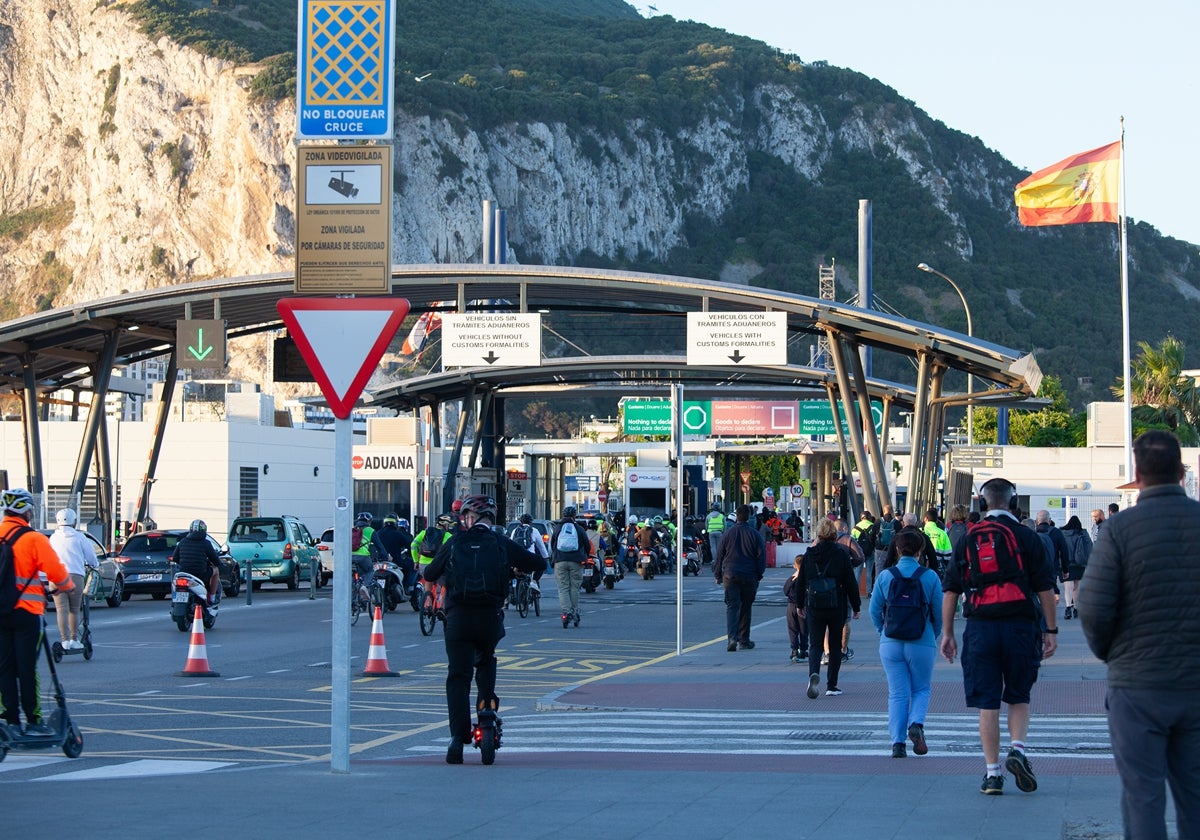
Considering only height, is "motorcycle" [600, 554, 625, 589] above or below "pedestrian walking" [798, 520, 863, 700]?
below

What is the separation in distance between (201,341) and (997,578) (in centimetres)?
2598

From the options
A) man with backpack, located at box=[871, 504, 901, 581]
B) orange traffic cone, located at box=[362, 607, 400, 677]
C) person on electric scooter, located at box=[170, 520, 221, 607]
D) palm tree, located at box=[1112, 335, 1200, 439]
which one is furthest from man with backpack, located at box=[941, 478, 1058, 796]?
palm tree, located at box=[1112, 335, 1200, 439]

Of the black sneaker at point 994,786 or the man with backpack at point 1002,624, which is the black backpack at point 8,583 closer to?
the man with backpack at point 1002,624

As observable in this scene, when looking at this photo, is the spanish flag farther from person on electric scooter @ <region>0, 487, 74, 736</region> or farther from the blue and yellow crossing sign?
person on electric scooter @ <region>0, 487, 74, 736</region>

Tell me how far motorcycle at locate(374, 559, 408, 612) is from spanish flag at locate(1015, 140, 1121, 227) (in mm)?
14633

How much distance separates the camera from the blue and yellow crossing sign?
31.3ft

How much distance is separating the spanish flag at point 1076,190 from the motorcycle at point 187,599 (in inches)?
719

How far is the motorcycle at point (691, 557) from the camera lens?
48.2 m

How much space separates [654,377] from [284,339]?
3639cm

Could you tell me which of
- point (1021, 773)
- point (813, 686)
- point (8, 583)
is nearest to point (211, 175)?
point (813, 686)

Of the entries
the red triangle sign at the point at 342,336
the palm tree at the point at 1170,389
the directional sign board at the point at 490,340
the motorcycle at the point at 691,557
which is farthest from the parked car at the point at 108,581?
the palm tree at the point at 1170,389

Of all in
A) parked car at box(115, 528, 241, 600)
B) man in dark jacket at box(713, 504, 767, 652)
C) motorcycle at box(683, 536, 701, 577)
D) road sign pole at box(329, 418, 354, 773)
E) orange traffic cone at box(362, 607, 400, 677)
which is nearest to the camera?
road sign pole at box(329, 418, 354, 773)

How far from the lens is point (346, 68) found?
9594mm

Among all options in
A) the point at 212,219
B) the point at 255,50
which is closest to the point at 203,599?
the point at 212,219
